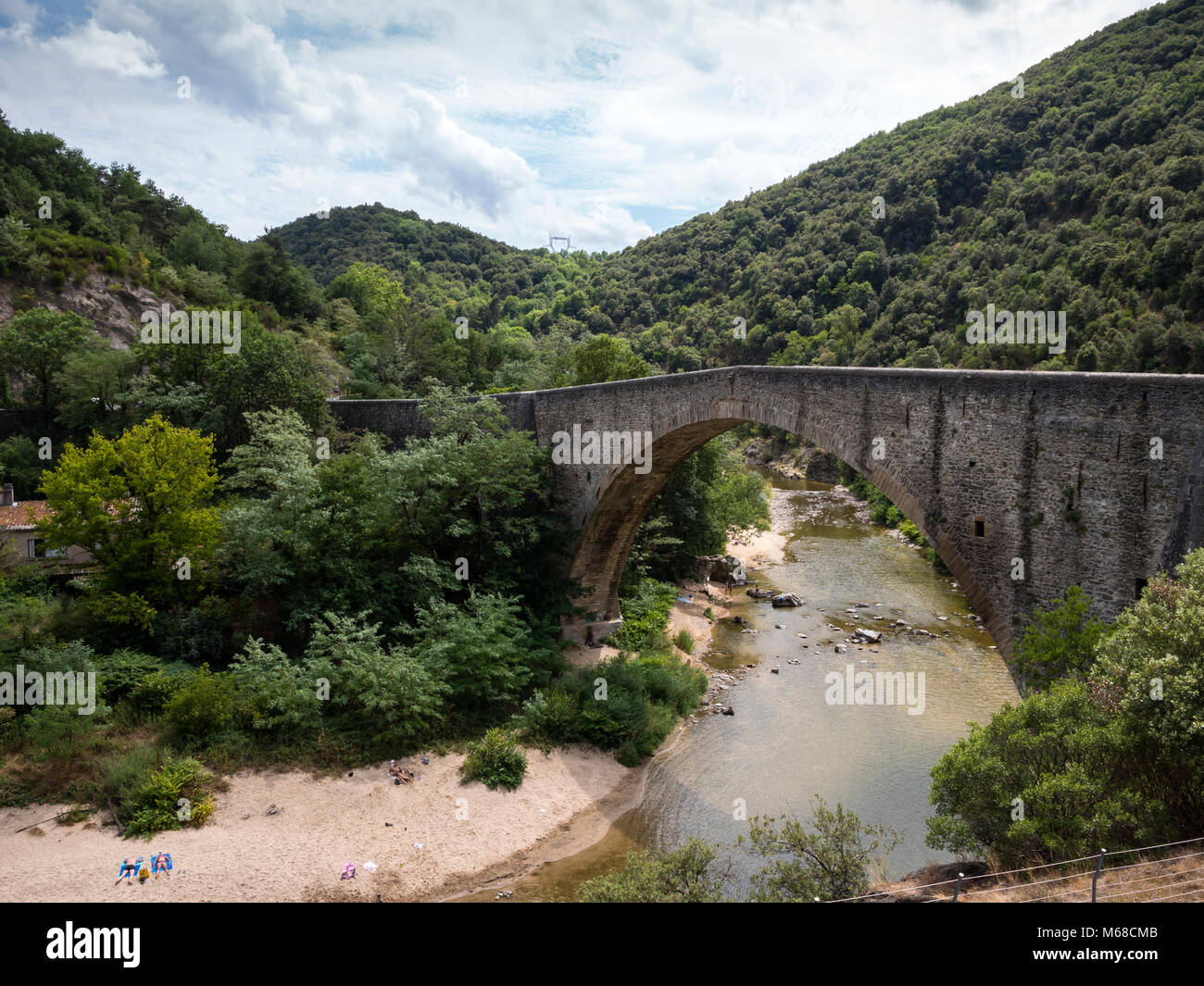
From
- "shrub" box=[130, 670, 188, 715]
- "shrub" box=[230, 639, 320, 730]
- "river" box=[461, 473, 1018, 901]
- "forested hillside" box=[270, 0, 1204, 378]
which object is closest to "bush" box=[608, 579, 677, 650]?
"river" box=[461, 473, 1018, 901]

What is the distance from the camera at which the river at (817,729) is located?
536 inches

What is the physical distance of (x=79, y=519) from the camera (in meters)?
16.2

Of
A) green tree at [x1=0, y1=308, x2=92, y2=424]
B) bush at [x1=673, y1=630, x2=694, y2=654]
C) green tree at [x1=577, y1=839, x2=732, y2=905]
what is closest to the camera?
green tree at [x1=577, y1=839, x2=732, y2=905]

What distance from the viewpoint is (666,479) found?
21156 mm

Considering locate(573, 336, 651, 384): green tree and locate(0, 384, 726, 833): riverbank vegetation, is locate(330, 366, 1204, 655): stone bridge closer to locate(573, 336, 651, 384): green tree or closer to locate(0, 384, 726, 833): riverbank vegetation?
locate(0, 384, 726, 833): riverbank vegetation

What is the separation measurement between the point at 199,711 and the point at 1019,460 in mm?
15389

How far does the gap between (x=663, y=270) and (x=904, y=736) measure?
72.8 m

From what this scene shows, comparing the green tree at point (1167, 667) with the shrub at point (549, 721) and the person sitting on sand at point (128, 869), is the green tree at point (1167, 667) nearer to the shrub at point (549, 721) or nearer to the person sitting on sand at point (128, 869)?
the shrub at point (549, 721)

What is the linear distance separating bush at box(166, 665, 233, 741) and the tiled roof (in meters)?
7.79

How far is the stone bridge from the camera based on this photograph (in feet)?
30.3

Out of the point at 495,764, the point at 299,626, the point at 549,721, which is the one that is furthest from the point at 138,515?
the point at 549,721

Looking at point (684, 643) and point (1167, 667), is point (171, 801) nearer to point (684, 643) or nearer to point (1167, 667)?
point (684, 643)
